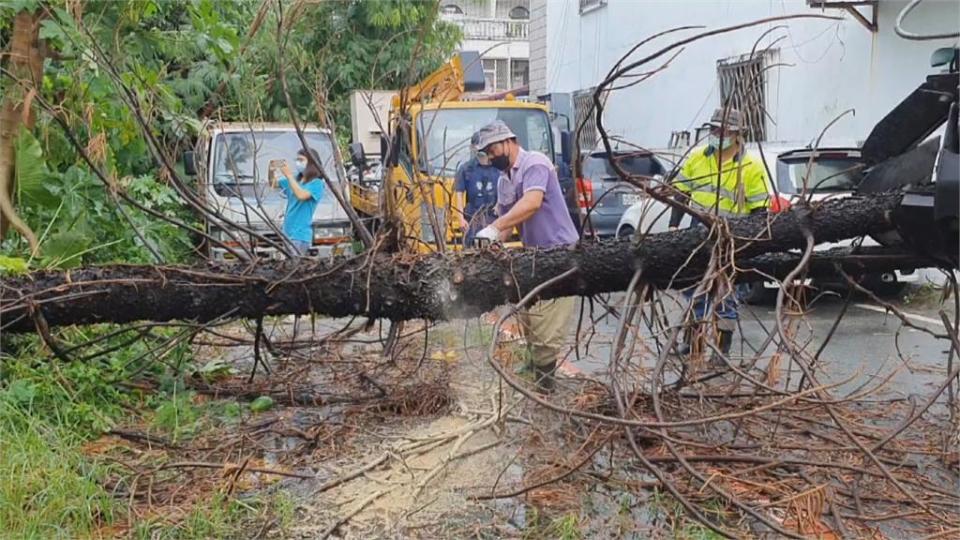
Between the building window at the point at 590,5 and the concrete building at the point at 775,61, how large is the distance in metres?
0.02

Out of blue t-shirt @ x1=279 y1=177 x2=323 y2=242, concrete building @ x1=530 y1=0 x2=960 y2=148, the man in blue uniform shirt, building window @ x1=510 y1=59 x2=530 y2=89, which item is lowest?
blue t-shirt @ x1=279 y1=177 x2=323 y2=242

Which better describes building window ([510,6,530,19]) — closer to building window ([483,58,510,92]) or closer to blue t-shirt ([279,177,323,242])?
building window ([483,58,510,92])

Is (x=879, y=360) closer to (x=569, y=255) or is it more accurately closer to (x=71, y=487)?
→ (x=569, y=255)

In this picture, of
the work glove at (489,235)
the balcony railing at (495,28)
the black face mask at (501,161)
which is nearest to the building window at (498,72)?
the balcony railing at (495,28)

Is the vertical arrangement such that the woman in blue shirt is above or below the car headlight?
above

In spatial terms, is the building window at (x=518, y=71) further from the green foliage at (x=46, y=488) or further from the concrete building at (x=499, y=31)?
the green foliage at (x=46, y=488)

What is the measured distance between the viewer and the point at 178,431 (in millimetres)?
4547

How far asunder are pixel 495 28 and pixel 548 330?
68.8 ft

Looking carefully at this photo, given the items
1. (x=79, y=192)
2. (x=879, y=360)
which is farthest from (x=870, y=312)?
(x=79, y=192)

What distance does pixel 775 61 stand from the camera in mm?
13047

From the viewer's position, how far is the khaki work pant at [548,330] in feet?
17.6

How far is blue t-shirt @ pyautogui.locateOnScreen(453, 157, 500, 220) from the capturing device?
24.9 feet

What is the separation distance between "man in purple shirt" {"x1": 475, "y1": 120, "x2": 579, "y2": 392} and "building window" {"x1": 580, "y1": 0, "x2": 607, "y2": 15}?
1325cm

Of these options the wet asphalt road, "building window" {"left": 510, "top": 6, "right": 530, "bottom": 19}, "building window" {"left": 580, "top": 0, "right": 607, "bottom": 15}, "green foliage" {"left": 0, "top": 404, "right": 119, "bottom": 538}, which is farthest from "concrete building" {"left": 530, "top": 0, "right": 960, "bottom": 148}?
"green foliage" {"left": 0, "top": 404, "right": 119, "bottom": 538}
